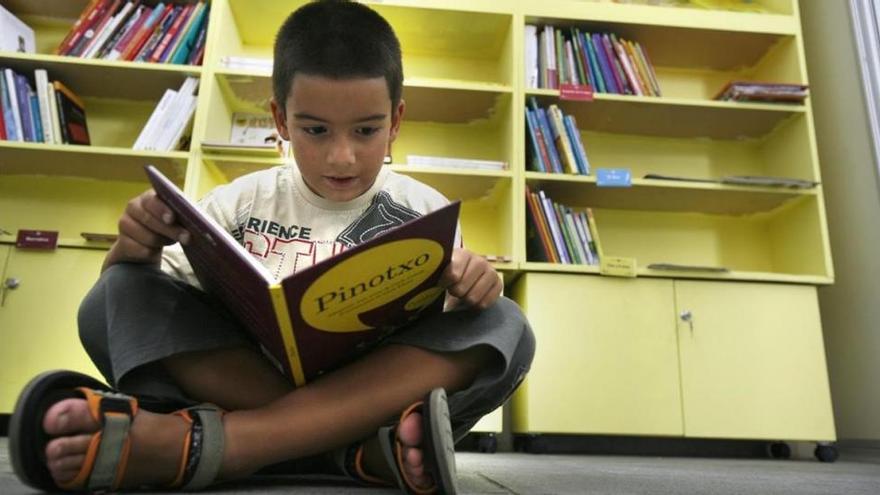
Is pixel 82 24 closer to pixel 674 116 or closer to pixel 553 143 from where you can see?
pixel 553 143

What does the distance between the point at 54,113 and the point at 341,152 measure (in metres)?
1.45

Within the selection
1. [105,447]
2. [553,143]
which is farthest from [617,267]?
[105,447]

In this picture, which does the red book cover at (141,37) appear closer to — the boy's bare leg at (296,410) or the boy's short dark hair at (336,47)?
the boy's short dark hair at (336,47)

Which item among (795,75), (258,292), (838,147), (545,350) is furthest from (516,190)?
(258,292)

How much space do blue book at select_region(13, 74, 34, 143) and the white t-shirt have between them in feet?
3.99

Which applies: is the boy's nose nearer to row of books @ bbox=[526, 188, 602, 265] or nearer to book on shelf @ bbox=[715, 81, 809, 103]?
row of books @ bbox=[526, 188, 602, 265]

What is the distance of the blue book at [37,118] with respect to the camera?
175 centimetres

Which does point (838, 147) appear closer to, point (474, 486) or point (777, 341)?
point (777, 341)

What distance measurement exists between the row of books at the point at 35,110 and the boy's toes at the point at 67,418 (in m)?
1.60

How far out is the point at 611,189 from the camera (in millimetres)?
1920

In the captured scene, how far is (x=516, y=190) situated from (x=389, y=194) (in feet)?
3.04

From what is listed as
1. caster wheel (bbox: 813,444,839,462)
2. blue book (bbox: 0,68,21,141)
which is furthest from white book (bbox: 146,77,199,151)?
caster wheel (bbox: 813,444,839,462)

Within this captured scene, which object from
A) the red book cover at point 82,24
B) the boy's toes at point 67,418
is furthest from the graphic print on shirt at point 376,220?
the red book cover at point 82,24

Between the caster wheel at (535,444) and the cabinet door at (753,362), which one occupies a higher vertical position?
the cabinet door at (753,362)
